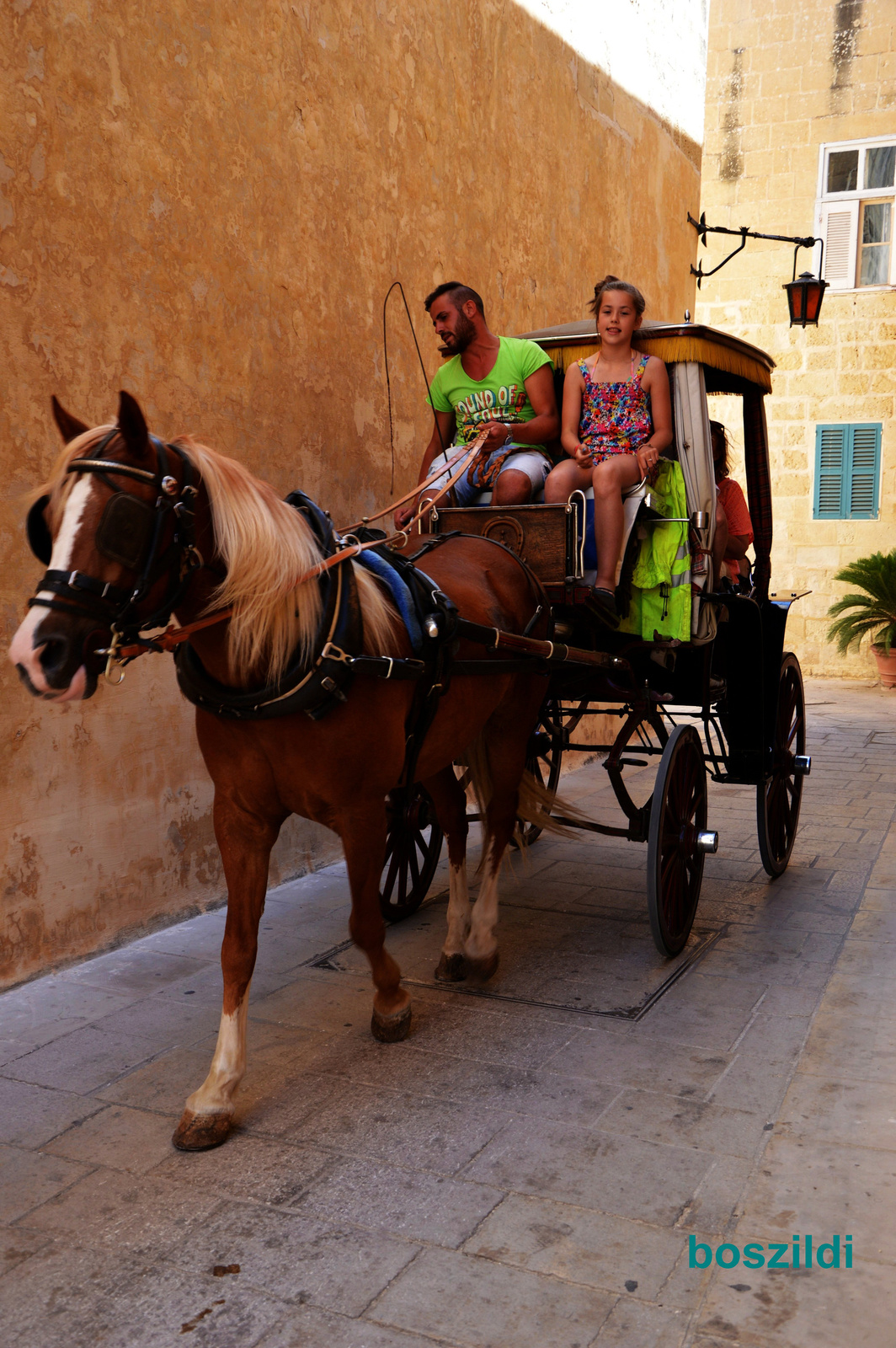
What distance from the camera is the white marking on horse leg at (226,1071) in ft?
9.20

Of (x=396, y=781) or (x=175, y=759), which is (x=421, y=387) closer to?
(x=175, y=759)

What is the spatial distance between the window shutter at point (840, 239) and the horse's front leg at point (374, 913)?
13171mm

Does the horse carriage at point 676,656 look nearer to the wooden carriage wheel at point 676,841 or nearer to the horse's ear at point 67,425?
the wooden carriage wheel at point 676,841

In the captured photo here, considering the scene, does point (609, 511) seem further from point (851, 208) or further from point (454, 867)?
point (851, 208)

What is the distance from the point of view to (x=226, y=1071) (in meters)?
2.87

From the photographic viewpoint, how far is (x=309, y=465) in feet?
17.1

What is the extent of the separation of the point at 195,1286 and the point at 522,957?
2.11 m

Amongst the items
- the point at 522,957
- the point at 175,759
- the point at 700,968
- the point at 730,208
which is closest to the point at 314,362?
the point at 175,759

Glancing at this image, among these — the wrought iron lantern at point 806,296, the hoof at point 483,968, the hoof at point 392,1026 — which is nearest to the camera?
the hoof at point 392,1026

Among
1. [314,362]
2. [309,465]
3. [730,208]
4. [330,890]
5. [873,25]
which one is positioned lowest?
[330,890]

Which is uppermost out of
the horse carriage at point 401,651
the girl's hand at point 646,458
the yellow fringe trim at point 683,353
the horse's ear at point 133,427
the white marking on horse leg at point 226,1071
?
the yellow fringe trim at point 683,353

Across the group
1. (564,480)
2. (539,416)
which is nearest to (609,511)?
(564,480)

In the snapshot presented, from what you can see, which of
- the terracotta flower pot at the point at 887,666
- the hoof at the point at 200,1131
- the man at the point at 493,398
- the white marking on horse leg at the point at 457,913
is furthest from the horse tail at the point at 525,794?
the terracotta flower pot at the point at 887,666

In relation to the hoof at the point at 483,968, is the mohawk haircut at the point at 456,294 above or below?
above
